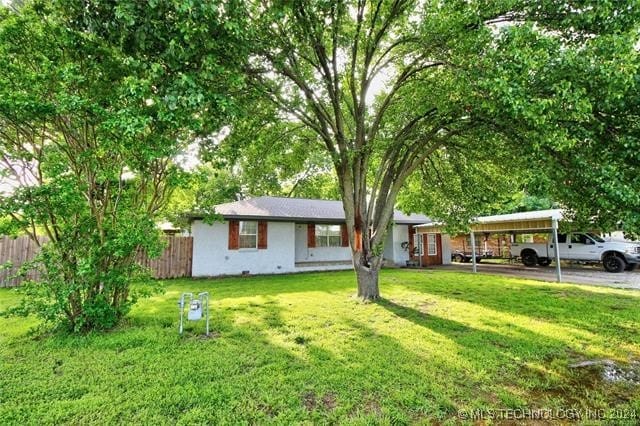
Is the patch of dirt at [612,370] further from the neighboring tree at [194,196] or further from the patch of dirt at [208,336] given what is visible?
the neighboring tree at [194,196]

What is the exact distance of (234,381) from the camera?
3.55 metres

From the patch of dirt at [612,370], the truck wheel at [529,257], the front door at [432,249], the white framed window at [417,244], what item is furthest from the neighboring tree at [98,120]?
the truck wheel at [529,257]

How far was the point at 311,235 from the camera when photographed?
1520 centimetres

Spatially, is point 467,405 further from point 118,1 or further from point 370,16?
point 370,16

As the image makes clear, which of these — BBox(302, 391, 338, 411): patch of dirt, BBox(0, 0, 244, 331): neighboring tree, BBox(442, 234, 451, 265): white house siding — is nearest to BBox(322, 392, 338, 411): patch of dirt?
BBox(302, 391, 338, 411): patch of dirt

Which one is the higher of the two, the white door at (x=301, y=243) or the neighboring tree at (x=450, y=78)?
the neighboring tree at (x=450, y=78)

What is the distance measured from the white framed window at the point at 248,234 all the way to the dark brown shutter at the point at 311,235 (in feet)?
9.59

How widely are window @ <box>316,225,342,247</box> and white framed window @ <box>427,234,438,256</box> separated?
6076 mm

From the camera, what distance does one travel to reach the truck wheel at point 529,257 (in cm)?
1648

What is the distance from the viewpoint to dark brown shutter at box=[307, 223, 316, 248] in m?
15.1

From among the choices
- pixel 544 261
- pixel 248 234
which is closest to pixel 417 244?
pixel 544 261

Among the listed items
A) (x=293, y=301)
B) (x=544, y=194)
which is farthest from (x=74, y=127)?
(x=544, y=194)

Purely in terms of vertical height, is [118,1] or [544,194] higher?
[118,1]

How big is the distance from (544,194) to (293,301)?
590 cm
